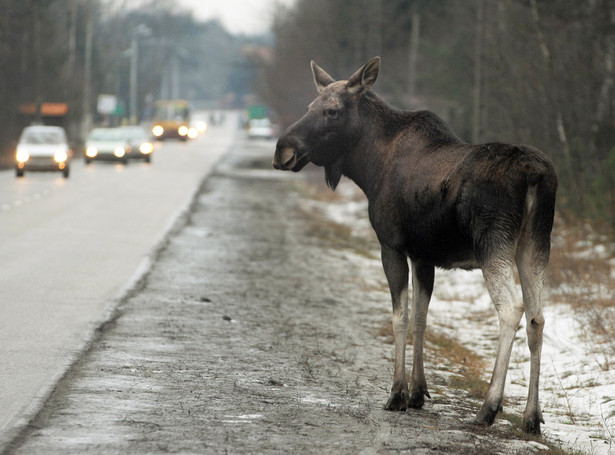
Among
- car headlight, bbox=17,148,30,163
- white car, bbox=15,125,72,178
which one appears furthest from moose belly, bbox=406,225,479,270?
car headlight, bbox=17,148,30,163

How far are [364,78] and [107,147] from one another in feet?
139

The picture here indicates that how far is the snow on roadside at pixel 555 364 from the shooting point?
770cm

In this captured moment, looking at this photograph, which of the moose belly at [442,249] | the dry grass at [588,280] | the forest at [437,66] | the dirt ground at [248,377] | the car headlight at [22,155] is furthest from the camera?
the car headlight at [22,155]

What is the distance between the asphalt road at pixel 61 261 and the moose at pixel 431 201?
8.23ft

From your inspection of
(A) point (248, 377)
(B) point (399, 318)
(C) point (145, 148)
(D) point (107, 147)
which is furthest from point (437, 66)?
(B) point (399, 318)

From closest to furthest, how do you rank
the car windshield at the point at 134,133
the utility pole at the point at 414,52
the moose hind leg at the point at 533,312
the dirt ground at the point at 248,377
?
1. the dirt ground at the point at 248,377
2. the moose hind leg at the point at 533,312
3. the utility pole at the point at 414,52
4. the car windshield at the point at 134,133

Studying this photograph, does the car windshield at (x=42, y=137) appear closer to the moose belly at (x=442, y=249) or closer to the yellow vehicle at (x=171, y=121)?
the moose belly at (x=442, y=249)

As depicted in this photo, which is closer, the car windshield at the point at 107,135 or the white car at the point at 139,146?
the car windshield at the point at 107,135

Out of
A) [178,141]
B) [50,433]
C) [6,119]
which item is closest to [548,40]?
[50,433]

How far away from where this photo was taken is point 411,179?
759cm

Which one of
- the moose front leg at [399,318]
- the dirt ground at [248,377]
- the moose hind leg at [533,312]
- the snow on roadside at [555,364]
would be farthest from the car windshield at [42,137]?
the moose hind leg at [533,312]

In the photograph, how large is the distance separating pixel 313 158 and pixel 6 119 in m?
49.8

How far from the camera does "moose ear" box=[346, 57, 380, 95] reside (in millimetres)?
7973

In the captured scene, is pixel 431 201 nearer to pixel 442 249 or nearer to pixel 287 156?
pixel 442 249
